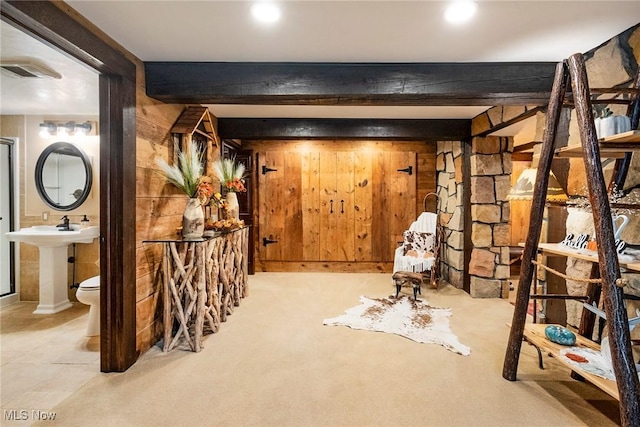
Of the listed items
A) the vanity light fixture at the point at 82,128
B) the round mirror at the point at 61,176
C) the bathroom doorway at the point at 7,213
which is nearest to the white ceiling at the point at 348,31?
the vanity light fixture at the point at 82,128

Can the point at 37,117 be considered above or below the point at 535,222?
Answer: above

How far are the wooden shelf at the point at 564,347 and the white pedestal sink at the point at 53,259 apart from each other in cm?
404

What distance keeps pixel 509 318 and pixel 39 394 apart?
12.5ft

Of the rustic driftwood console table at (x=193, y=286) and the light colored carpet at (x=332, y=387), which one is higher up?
the rustic driftwood console table at (x=193, y=286)

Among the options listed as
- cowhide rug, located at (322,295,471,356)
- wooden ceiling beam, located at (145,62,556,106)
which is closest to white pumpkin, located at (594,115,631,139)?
wooden ceiling beam, located at (145,62,556,106)

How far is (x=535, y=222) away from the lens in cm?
196

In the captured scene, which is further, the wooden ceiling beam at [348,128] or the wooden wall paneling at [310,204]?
the wooden wall paneling at [310,204]

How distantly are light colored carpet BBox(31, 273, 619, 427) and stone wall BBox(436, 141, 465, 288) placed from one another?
4.68 ft

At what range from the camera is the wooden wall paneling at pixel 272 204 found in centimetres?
528

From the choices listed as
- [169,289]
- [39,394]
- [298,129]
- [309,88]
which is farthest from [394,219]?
[39,394]

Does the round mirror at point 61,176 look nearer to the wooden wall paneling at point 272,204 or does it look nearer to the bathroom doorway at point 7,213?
the bathroom doorway at point 7,213

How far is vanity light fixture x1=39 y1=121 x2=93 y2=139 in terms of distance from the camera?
12.1 ft

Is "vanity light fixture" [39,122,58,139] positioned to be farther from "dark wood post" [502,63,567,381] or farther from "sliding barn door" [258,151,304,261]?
"dark wood post" [502,63,567,381]

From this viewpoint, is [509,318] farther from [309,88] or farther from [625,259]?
[309,88]
